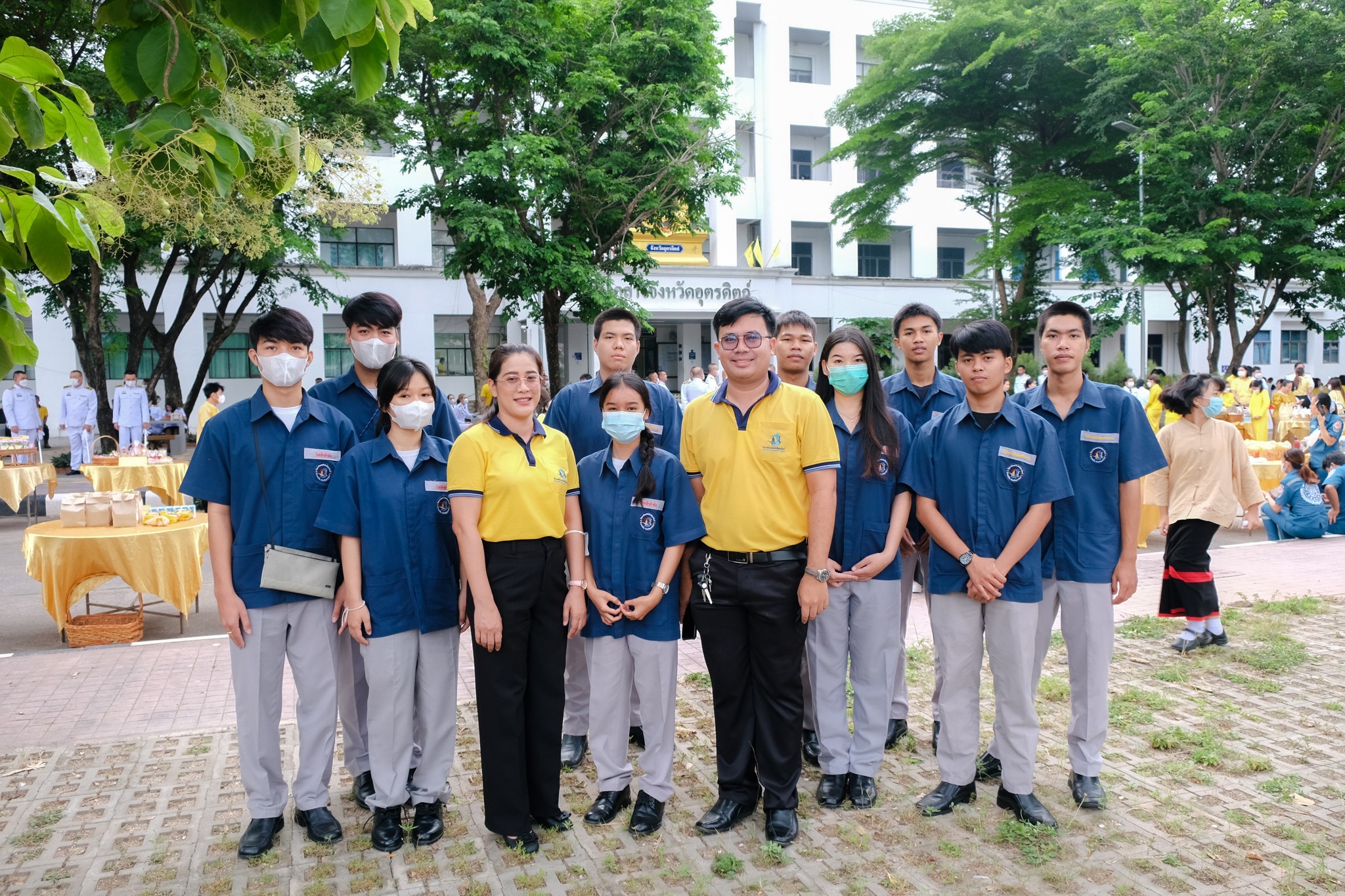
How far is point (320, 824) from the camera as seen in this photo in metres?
3.59

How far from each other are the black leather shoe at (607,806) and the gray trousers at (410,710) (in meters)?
0.59

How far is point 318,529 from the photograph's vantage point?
11.8 ft

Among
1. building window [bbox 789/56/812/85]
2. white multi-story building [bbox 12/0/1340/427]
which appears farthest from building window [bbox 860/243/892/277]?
building window [bbox 789/56/812/85]

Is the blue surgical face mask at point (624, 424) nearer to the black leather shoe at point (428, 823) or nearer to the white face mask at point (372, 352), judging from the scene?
the white face mask at point (372, 352)

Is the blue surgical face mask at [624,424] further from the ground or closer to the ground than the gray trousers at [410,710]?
further from the ground

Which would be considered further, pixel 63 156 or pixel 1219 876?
pixel 63 156

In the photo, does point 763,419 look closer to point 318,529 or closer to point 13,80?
point 318,529

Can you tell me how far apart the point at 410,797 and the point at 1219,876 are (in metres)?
2.99

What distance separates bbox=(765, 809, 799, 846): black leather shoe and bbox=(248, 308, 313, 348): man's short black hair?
8.31ft

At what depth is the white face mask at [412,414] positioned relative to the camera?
3.57 metres

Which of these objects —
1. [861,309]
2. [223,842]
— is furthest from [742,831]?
[861,309]

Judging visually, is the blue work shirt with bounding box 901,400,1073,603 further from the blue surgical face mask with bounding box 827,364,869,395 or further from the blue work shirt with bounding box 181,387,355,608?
the blue work shirt with bounding box 181,387,355,608

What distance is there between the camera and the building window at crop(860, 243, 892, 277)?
33062mm

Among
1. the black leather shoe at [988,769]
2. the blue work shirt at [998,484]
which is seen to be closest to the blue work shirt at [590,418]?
the blue work shirt at [998,484]
